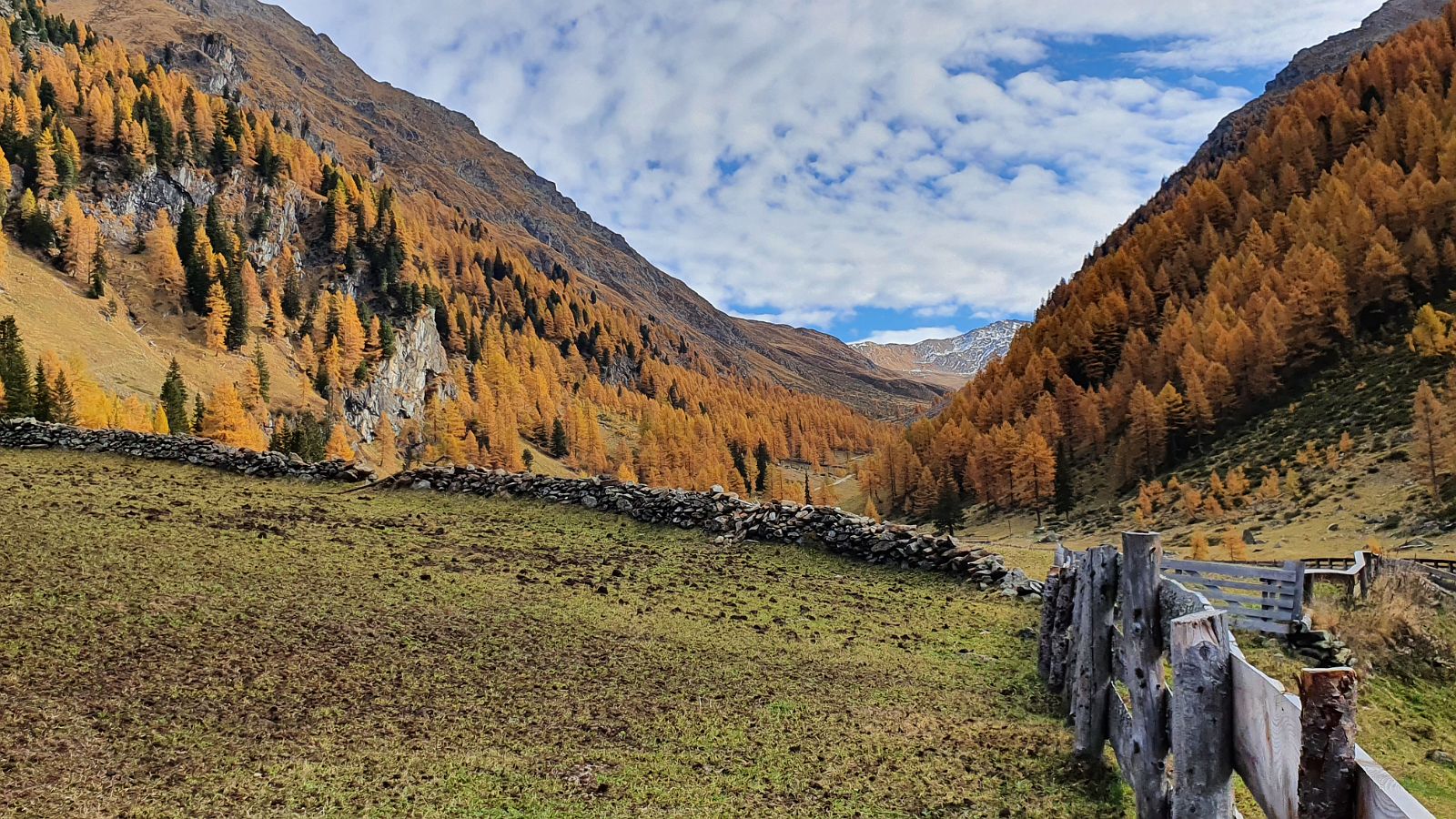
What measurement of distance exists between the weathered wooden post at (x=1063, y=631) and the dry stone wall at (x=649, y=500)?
7808 mm

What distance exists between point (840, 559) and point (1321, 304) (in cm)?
9009

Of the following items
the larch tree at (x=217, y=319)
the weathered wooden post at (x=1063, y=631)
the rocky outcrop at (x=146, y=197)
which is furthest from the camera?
the rocky outcrop at (x=146, y=197)

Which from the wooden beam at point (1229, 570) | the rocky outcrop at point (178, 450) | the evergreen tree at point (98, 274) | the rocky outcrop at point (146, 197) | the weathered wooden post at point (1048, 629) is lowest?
the weathered wooden post at point (1048, 629)

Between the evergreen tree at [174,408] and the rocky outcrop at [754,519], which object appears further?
the evergreen tree at [174,408]

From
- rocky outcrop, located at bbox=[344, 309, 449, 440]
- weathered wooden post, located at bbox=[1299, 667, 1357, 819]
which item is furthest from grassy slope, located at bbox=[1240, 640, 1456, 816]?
rocky outcrop, located at bbox=[344, 309, 449, 440]

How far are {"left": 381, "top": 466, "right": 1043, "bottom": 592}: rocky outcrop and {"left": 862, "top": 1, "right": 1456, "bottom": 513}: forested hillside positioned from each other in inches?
2035

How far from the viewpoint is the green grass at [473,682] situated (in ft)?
26.3

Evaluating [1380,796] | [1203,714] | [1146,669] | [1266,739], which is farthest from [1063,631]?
[1380,796]

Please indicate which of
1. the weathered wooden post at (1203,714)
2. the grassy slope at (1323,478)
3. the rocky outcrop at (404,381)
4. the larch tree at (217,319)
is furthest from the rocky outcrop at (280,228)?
the weathered wooden post at (1203,714)

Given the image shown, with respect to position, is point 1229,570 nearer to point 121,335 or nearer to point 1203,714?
point 1203,714

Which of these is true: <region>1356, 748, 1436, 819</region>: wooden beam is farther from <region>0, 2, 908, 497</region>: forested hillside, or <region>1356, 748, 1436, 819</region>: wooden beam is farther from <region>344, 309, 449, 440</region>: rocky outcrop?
<region>344, 309, 449, 440</region>: rocky outcrop

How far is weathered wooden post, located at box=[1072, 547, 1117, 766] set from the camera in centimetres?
886

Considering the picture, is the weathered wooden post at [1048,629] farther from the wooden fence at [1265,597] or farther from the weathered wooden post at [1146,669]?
the weathered wooden post at [1146,669]

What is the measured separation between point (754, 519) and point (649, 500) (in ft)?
13.2
